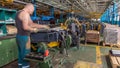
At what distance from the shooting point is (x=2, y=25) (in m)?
4.73

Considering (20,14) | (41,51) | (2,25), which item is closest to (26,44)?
(41,51)

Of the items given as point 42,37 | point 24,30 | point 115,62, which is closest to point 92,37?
point 115,62

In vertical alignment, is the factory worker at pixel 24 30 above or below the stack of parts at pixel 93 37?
above

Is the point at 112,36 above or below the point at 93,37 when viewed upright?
above

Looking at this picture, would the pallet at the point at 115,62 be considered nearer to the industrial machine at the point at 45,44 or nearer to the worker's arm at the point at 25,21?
the industrial machine at the point at 45,44

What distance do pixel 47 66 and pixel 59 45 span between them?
2.12 meters

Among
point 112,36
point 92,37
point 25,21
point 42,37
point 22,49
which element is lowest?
point 92,37

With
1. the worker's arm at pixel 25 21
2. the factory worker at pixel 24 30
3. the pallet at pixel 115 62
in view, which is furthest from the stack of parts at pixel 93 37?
the worker's arm at pixel 25 21


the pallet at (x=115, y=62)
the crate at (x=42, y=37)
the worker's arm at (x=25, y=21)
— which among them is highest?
the worker's arm at (x=25, y=21)

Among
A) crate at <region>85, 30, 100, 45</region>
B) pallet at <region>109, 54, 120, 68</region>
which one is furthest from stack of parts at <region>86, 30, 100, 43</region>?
pallet at <region>109, 54, 120, 68</region>

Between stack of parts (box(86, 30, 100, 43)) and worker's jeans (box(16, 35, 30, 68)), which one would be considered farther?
stack of parts (box(86, 30, 100, 43))

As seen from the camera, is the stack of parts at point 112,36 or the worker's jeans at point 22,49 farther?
the stack of parts at point 112,36

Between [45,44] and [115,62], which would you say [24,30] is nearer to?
[45,44]

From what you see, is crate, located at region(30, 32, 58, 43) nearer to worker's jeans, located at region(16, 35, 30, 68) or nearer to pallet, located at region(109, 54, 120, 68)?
worker's jeans, located at region(16, 35, 30, 68)
